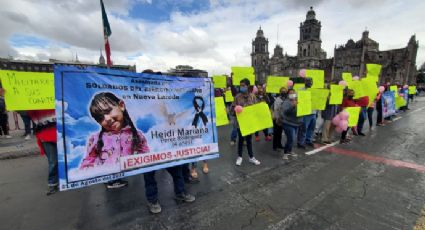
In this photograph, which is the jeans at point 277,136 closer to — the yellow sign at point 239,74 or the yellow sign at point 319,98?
the yellow sign at point 319,98

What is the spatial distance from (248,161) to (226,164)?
551 millimetres

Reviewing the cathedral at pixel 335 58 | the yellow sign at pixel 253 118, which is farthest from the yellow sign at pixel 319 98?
the cathedral at pixel 335 58

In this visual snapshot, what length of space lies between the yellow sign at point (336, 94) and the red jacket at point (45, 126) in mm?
6580

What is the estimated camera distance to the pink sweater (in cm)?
242

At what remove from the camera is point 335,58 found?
72.6m

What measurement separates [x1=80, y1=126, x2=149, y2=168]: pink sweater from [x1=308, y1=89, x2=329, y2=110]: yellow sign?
5.03 metres

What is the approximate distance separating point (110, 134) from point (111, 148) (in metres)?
0.17

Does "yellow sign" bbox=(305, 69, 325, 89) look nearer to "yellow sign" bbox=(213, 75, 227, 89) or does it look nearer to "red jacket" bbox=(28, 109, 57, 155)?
"yellow sign" bbox=(213, 75, 227, 89)

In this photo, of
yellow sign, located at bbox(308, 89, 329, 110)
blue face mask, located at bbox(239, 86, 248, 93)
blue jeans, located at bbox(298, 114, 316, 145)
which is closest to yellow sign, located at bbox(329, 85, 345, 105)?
yellow sign, located at bbox(308, 89, 329, 110)

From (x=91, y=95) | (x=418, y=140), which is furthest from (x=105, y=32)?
(x=418, y=140)

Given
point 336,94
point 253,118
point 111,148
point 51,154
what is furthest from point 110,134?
point 336,94

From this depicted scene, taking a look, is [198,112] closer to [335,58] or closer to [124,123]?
[124,123]

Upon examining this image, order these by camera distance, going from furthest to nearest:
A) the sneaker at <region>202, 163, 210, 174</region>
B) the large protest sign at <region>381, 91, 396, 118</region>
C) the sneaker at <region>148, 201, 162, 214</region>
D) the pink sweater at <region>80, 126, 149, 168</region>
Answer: the large protest sign at <region>381, 91, 396, 118</region>
the sneaker at <region>202, 163, 210, 174</region>
the sneaker at <region>148, 201, 162, 214</region>
the pink sweater at <region>80, 126, 149, 168</region>

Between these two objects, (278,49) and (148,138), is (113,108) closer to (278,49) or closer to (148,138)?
(148,138)
